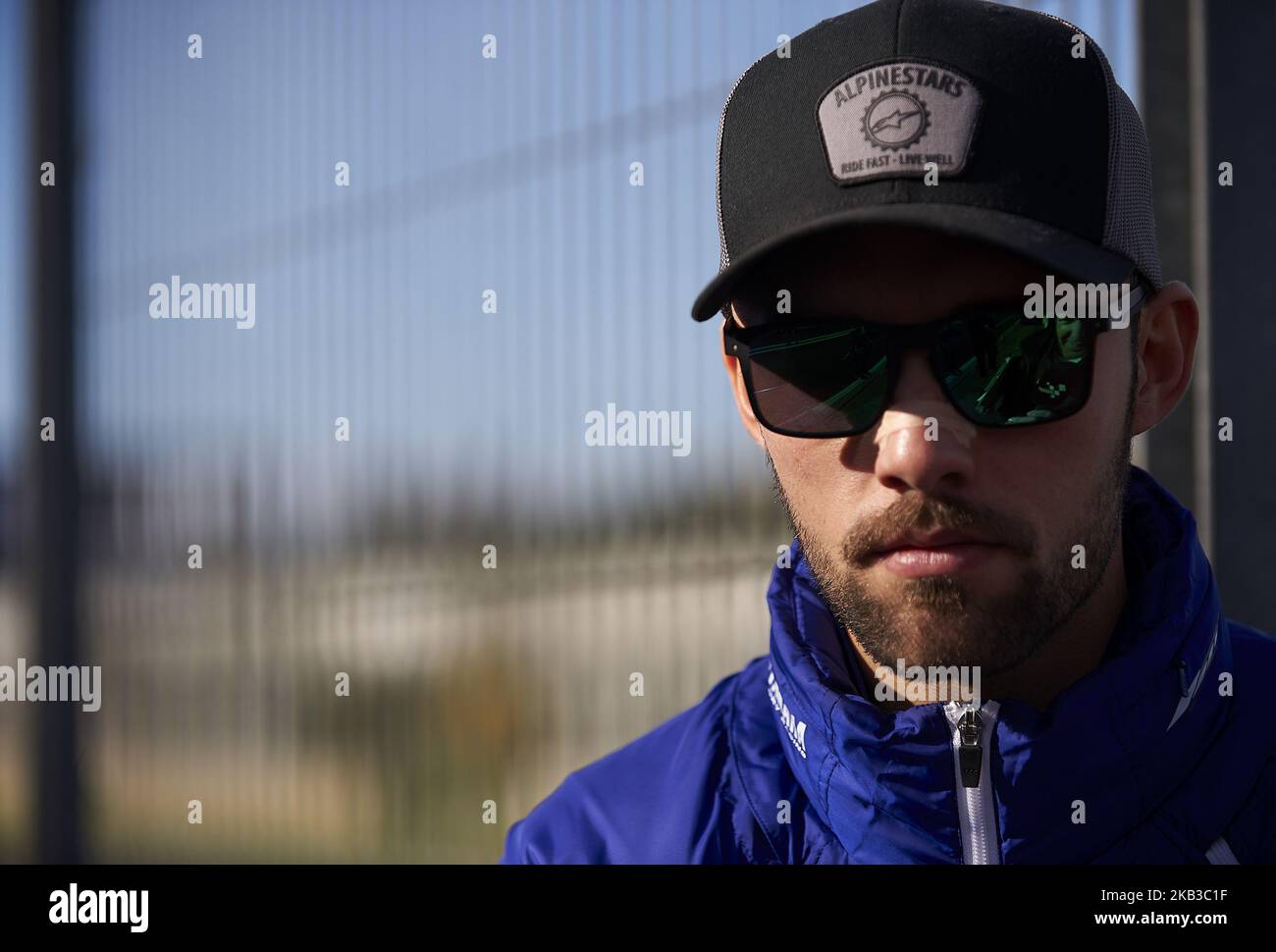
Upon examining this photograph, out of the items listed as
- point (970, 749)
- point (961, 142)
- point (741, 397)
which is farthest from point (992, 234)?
point (970, 749)

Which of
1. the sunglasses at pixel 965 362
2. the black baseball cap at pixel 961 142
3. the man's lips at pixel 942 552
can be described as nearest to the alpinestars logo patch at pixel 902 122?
the black baseball cap at pixel 961 142

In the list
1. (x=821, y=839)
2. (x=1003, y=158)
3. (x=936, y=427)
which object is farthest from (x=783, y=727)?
(x=1003, y=158)

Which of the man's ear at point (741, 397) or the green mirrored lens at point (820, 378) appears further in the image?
the man's ear at point (741, 397)

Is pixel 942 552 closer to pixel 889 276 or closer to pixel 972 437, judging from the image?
pixel 972 437

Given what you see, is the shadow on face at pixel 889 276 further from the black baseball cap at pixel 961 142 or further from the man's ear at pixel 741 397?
the man's ear at pixel 741 397

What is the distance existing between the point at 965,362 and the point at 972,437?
10 centimetres

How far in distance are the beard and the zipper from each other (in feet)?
0.22

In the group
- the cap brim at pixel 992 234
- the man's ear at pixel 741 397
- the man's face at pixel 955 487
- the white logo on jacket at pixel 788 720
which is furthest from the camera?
the man's ear at pixel 741 397

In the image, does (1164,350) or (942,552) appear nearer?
(942,552)

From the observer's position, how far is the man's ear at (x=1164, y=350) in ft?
5.49

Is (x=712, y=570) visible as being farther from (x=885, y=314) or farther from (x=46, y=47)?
(x=46, y=47)

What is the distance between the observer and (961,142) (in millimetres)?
1480

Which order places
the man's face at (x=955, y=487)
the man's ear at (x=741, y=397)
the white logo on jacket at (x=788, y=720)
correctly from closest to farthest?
the man's face at (x=955, y=487)
the white logo on jacket at (x=788, y=720)
the man's ear at (x=741, y=397)
